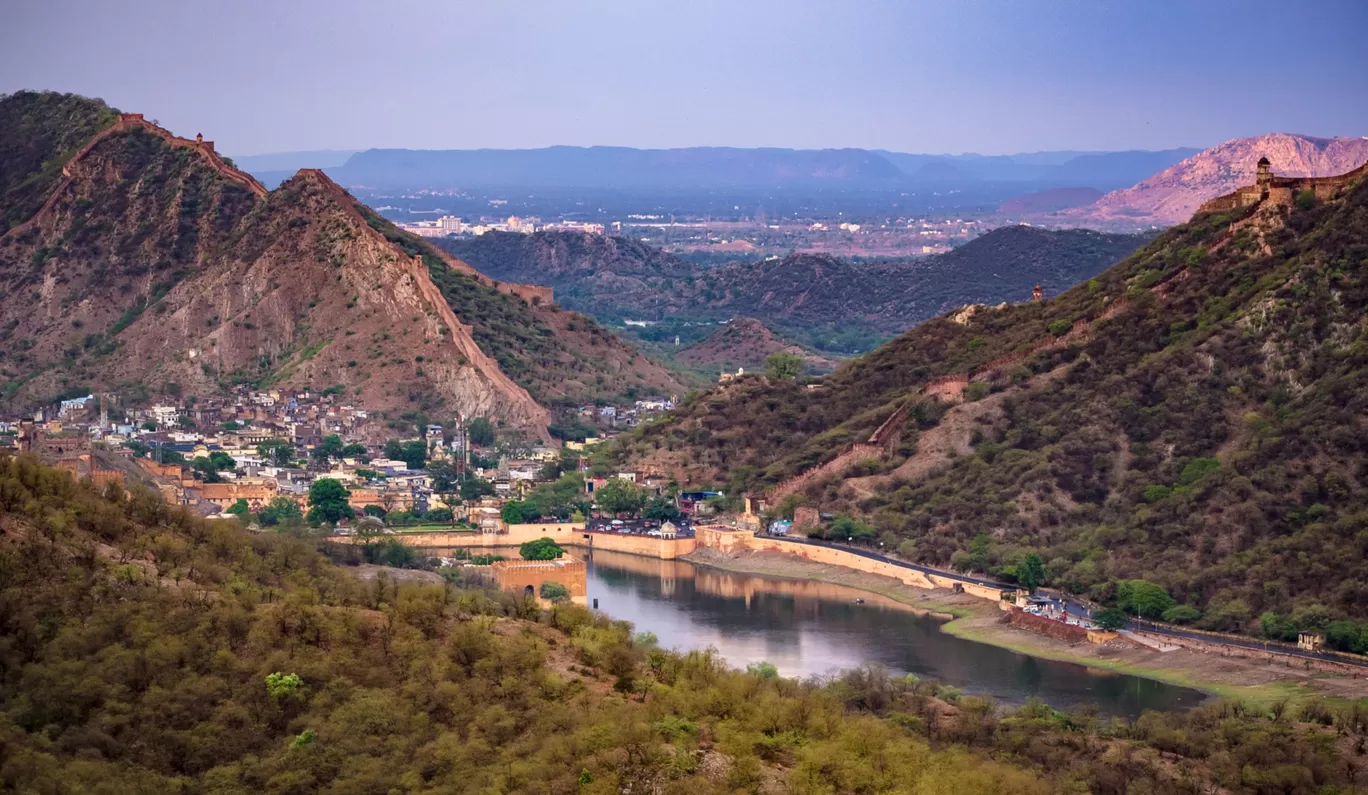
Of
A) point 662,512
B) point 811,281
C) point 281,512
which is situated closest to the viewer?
point 281,512

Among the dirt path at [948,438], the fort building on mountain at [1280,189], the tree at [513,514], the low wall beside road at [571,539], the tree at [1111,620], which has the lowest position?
the low wall beside road at [571,539]

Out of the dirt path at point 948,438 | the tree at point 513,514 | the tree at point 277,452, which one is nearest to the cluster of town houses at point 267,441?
the tree at point 277,452

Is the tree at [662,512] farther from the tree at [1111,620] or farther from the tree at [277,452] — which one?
the tree at [1111,620]

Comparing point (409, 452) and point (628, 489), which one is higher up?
point (409, 452)

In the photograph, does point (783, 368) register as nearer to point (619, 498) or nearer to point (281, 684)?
point (619, 498)

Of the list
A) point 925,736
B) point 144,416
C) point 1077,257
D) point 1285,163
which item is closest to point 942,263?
point 1077,257

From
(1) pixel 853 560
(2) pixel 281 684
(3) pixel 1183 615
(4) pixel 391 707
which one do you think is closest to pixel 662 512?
(1) pixel 853 560
